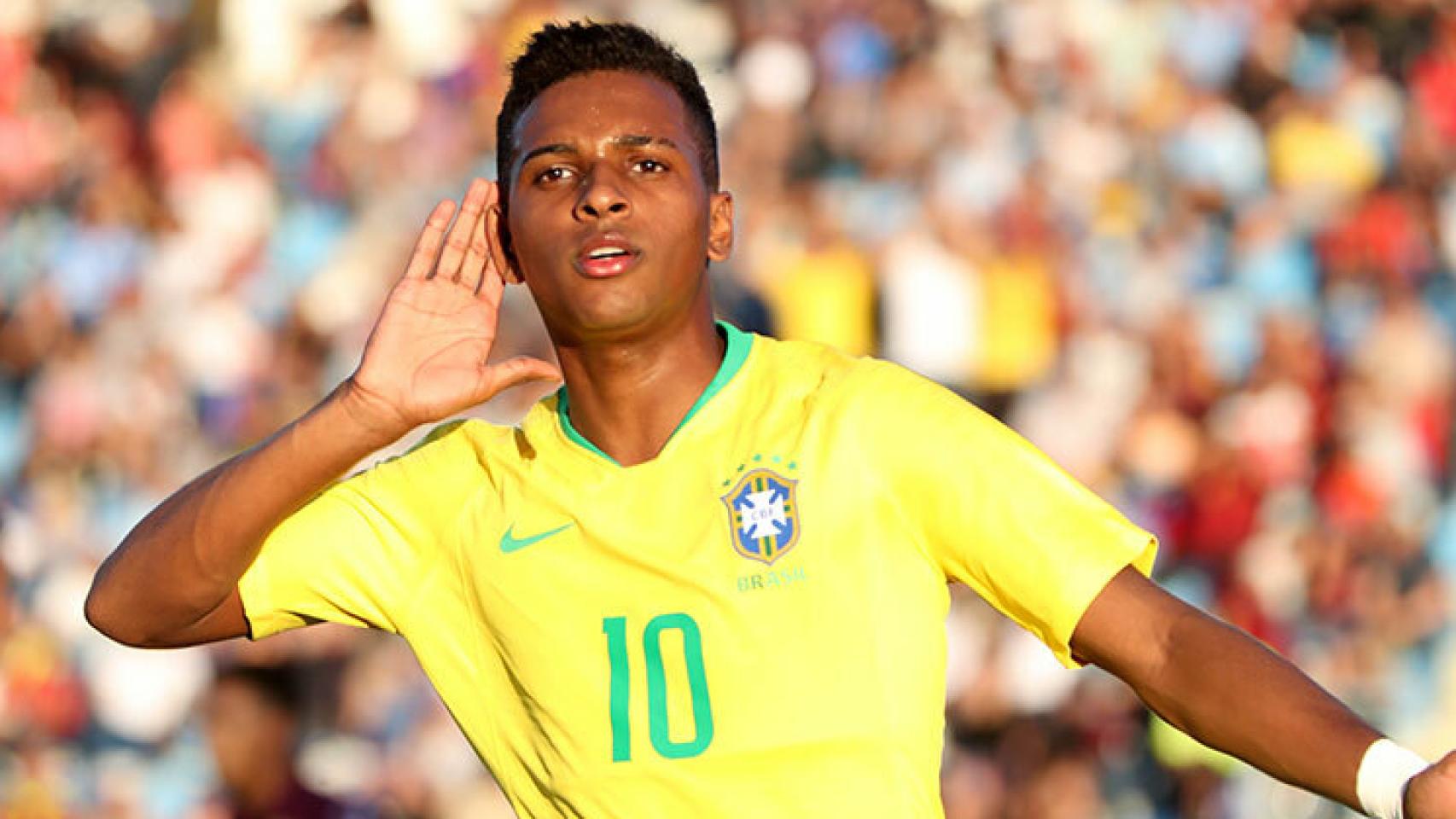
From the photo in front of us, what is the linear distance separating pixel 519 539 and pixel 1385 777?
1.38 m

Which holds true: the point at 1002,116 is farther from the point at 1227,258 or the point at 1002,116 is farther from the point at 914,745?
the point at 914,745

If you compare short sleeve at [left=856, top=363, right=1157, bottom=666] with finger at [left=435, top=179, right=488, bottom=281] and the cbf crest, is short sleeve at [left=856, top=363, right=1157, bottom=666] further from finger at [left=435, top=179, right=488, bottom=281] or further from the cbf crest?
finger at [left=435, top=179, right=488, bottom=281]

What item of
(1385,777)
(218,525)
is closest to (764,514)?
(218,525)

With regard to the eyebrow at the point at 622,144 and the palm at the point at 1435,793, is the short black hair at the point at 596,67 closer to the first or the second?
the eyebrow at the point at 622,144

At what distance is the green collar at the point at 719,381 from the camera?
11.0 feet

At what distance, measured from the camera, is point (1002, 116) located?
9.16 meters

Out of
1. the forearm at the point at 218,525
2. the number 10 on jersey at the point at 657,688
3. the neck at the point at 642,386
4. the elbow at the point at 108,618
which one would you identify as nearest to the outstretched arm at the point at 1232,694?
the number 10 on jersey at the point at 657,688

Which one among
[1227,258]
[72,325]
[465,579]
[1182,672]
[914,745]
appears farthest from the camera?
[72,325]

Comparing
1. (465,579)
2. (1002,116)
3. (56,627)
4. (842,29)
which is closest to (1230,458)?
(1002,116)

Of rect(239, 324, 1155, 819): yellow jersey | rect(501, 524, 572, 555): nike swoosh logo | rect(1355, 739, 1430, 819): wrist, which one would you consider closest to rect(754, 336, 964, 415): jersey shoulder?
rect(239, 324, 1155, 819): yellow jersey

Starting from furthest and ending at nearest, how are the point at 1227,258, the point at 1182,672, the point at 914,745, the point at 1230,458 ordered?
1. the point at 1227,258
2. the point at 1230,458
3. the point at 914,745
4. the point at 1182,672

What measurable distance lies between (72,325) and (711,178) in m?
6.44

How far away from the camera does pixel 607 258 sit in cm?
328

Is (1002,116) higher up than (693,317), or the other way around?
(1002,116)
